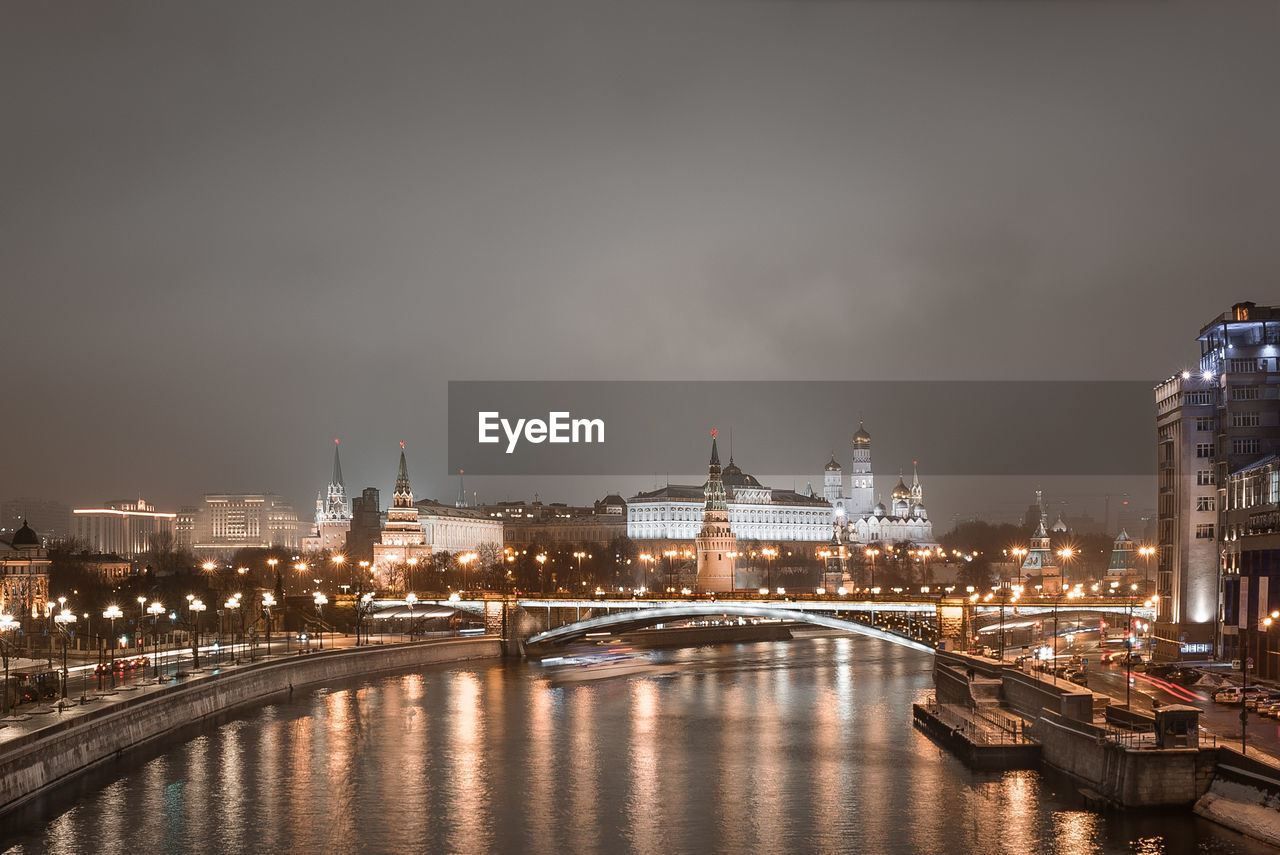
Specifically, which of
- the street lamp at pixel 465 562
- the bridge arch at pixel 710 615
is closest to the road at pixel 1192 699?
the bridge arch at pixel 710 615

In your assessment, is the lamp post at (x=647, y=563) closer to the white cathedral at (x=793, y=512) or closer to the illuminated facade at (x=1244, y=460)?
the white cathedral at (x=793, y=512)

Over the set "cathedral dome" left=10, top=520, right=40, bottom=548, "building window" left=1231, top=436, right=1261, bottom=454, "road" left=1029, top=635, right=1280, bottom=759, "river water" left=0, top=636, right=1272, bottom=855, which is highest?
"building window" left=1231, top=436, right=1261, bottom=454

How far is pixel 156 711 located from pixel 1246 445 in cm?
3453

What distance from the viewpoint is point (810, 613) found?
5656cm

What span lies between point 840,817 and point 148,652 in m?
29.4

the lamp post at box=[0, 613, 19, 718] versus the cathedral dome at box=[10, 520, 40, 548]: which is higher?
the cathedral dome at box=[10, 520, 40, 548]

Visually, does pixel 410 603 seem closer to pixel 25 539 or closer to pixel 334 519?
pixel 25 539

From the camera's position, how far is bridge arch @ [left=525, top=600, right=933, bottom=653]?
179 ft

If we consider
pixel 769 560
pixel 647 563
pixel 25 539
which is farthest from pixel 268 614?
pixel 769 560

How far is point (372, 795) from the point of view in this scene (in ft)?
96.0

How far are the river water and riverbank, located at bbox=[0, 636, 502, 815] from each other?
542 millimetres

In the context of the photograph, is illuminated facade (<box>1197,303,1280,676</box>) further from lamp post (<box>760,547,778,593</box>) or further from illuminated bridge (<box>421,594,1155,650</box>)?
lamp post (<box>760,547,778,593</box>)

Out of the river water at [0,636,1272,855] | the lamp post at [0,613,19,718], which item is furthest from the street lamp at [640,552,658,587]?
the lamp post at [0,613,19,718]

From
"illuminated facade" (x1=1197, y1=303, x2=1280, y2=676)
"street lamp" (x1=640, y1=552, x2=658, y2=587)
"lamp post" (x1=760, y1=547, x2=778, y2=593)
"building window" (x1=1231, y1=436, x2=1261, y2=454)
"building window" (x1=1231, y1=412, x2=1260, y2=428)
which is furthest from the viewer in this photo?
"lamp post" (x1=760, y1=547, x2=778, y2=593)
